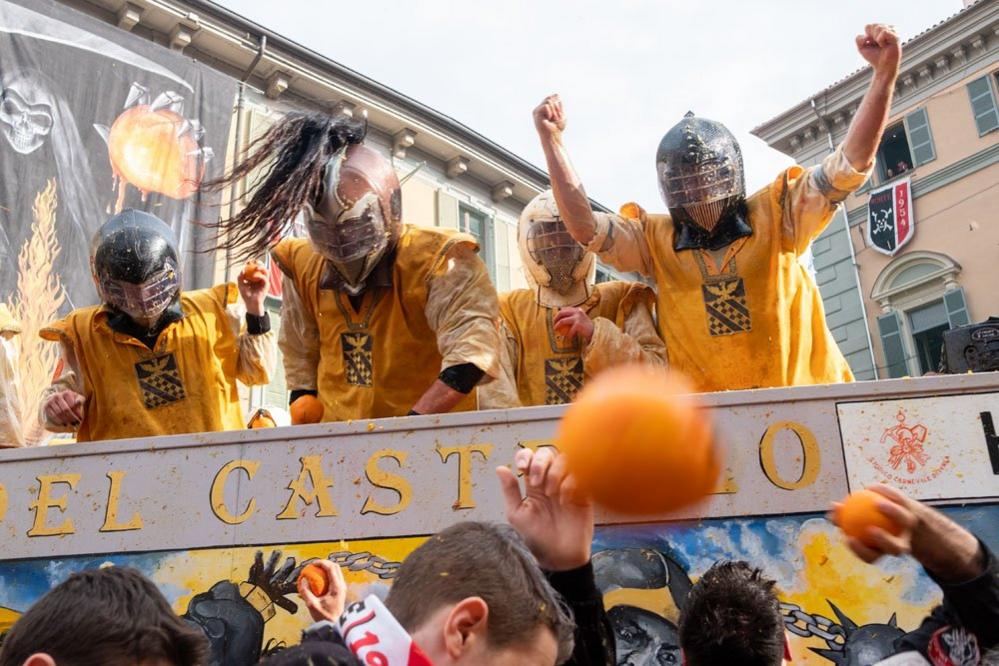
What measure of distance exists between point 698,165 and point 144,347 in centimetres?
302

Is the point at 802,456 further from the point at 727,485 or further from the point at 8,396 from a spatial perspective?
the point at 8,396

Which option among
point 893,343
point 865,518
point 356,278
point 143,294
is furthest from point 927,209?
point 865,518

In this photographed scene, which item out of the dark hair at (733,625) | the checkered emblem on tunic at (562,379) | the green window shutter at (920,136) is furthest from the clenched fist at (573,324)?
the green window shutter at (920,136)

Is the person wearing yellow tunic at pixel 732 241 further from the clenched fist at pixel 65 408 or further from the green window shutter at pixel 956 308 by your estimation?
the green window shutter at pixel 956 308

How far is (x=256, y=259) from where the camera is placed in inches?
216

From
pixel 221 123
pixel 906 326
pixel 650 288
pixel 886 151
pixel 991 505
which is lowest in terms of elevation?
pixel 991 505

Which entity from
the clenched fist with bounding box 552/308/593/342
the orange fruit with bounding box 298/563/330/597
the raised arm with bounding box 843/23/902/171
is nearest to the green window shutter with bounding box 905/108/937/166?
the raised arm with bounding box 843/23/902/171

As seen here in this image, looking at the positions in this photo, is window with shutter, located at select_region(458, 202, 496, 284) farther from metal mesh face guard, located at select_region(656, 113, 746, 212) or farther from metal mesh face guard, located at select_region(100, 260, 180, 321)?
metal mesh face guard, located at select_region(100, 260, 180, 321)

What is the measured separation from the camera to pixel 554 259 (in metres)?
6.41

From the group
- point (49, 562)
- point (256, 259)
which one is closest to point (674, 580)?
point (49, 562)

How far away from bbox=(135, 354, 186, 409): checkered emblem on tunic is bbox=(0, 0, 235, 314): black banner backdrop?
27.0 feet

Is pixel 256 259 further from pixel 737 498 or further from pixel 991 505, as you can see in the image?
pixel 991 505

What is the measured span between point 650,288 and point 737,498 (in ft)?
7.12

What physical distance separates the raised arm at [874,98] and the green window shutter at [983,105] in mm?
18624
